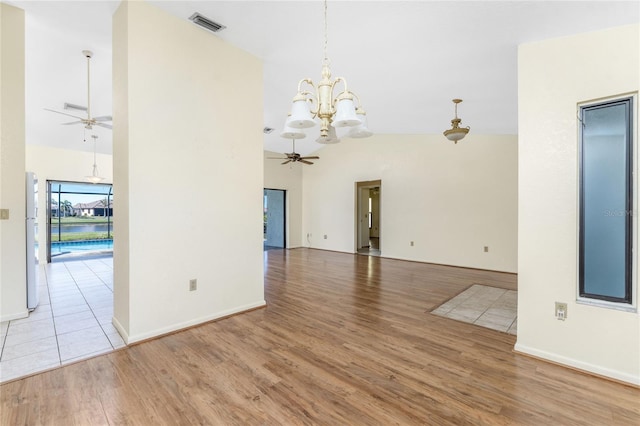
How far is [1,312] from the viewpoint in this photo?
301cm

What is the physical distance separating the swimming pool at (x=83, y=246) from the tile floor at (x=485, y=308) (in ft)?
32.2

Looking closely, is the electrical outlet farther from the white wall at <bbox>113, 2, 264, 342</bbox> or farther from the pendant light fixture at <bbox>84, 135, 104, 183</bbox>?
the pendant light fixture at <bbox>84, 135, 104, 183</bbox>

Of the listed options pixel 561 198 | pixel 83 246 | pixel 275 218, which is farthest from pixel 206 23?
pixel 83 246

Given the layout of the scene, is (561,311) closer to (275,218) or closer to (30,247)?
(30,247)

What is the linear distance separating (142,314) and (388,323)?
2.47 meters

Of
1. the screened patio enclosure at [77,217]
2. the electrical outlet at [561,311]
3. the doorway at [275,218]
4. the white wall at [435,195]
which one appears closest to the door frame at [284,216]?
the doorway at [275,218]

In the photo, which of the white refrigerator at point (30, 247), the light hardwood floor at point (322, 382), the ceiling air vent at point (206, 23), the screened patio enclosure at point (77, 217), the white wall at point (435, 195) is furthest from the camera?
the screened patio enclosure at point (77, 217)

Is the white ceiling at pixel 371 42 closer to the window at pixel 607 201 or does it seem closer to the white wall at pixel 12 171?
the white wall at pixel 12 171

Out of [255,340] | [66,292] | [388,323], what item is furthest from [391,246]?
[66,292]

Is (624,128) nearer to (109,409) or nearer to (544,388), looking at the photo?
(544,388)

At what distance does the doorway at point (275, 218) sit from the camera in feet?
30.4

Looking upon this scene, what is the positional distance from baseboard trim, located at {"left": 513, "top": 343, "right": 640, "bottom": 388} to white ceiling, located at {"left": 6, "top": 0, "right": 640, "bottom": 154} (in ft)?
8.34

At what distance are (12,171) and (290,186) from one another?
21.3 ft

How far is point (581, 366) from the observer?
219 cm
